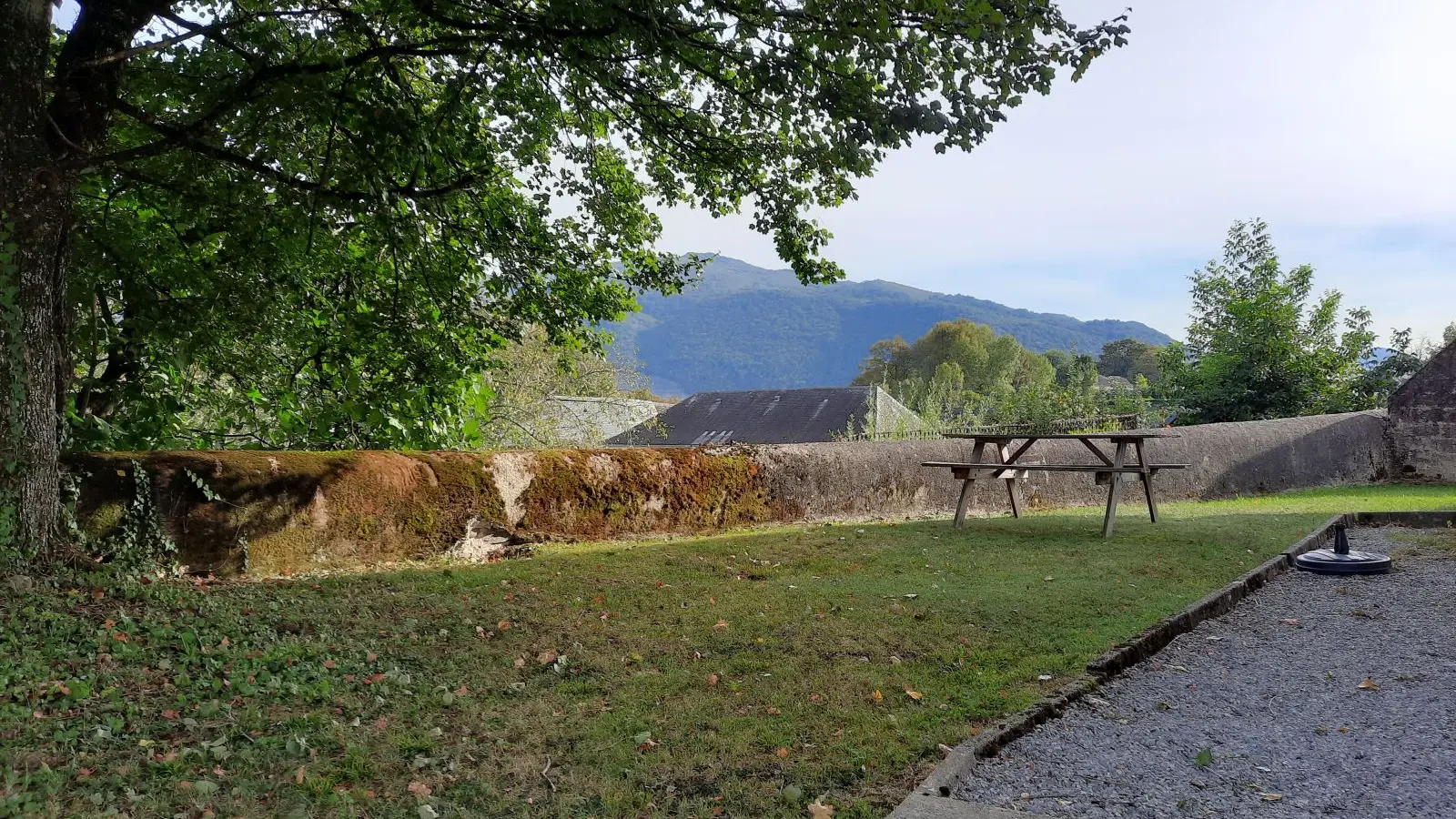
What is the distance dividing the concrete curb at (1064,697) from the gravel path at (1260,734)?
5 centimetres

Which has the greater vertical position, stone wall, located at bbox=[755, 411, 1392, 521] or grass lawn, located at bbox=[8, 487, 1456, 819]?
stone wall, located at bbox=[755, 411, 1392, 521]

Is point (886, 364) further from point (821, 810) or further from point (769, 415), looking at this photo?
point (821, 810)

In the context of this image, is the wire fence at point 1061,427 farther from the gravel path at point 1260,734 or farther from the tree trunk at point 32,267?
the tree trunk at point 32,267

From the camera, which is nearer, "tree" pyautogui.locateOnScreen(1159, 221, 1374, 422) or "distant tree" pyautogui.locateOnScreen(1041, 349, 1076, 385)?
"tree" pyautogui.locateOnScreen(1159, 221, 1374, 422)

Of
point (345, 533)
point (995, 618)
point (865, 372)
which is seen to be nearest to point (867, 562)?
point (995, 618)

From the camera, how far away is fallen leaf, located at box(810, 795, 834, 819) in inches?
103

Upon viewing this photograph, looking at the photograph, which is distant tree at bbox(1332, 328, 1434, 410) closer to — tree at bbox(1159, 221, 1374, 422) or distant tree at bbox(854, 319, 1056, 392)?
tree at bbox(1159, 221, 1374, 422)

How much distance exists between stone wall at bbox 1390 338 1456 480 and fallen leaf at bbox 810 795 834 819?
19809 millimetres

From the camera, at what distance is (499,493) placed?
7.67 m

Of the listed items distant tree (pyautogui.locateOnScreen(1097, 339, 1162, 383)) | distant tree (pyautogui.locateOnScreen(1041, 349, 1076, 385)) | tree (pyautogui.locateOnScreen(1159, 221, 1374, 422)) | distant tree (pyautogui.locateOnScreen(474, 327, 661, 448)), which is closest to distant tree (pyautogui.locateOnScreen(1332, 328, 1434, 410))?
tree (pyautogui.locateOnScreen(1159, 221, 1374, 422))

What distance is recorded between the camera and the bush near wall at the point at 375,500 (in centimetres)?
560

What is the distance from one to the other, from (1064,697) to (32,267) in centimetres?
599

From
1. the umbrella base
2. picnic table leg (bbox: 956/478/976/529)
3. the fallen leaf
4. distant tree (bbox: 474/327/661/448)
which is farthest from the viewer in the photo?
distant tree (bbox: 474/327/661/448)

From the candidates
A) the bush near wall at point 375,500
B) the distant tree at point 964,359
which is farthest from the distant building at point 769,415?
the distant tree at point 964,359
